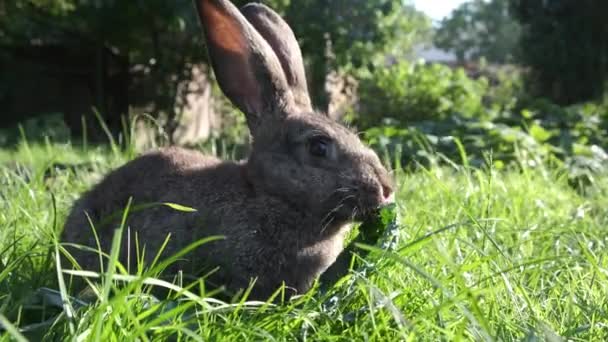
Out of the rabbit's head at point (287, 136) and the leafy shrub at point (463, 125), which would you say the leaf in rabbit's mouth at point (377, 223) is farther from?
the leafy shrub at point (463, 125)

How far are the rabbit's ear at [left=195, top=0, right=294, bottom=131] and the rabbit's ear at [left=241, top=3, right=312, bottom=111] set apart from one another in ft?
0.60

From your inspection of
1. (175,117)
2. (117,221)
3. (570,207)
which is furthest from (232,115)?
(117,221)

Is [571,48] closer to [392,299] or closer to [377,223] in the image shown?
[377,223]

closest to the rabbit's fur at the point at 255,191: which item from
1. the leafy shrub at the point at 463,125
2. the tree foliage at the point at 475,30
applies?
the leafy shrub at the point at 463,125

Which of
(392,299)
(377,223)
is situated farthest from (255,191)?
(392,299)

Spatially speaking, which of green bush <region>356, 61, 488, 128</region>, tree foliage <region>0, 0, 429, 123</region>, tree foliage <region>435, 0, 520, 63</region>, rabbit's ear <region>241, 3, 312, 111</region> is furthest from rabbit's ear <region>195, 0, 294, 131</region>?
tree foliage <region>435, 0, 520, 63</region>

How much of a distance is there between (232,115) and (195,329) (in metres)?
11.7

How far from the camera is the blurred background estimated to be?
9.18 meters

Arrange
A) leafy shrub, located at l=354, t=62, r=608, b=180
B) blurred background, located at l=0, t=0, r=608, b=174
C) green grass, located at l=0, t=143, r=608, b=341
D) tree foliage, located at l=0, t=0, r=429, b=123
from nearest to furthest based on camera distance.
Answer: green grass, located at l=0, t=143, r=608, b=341 < leafy shrub, located at l=354, t=62, r=608, b=180 < blurred background, located at l=0, t=0, r=608, b=174 < tree foliage, located at l=0, t=0, r=429, b=123

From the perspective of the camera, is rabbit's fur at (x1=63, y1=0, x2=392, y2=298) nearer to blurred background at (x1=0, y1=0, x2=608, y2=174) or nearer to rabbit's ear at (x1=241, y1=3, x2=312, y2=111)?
rabbit's ear at (x1=241, y1=3, x2=312, y2=111)

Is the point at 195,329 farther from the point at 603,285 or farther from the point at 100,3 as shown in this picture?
the point at 100,3

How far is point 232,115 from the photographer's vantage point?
1357cm

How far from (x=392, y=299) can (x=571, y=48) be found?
16.3 m

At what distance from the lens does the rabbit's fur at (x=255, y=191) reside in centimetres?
263
